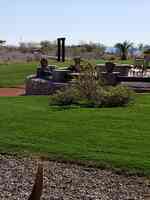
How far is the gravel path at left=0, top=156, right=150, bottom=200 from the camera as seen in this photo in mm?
6668

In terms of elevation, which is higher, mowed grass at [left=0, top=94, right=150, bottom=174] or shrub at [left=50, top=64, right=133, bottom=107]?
shrub at [left=50, top=64, right=133, bottom=107]

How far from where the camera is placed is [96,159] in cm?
834

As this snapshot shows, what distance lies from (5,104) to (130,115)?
4894mm

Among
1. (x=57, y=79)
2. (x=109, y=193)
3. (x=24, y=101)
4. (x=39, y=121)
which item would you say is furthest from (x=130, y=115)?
(x=57, y=79)

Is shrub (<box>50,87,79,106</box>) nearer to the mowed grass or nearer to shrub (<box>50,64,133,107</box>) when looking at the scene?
shrub (<box>50,64,133,107</box>)

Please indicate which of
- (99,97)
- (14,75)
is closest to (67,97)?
(99,97)

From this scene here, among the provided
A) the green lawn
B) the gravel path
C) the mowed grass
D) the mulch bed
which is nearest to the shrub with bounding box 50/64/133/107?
the mowed grass

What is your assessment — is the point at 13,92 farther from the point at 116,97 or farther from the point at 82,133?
the point at 82,133

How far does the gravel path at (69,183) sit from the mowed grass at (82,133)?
1.59ft

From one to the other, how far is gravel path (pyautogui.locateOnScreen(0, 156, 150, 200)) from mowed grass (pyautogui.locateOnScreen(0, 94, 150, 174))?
48 centimetres

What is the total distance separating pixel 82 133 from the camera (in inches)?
417

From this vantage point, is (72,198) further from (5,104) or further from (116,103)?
(5,104)

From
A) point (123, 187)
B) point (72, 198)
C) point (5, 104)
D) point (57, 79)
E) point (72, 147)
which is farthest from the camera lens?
point (57, 79)

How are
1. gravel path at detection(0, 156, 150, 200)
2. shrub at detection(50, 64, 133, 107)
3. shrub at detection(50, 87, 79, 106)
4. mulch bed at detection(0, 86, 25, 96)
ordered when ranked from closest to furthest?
gravel path at detection(0, 156, 150, 200)
shrub at detection(50, 64, 133, 107)
shrub at detection(50, 87, 79, 106)
mulch bed at detection(0, 86, 25, 96)
